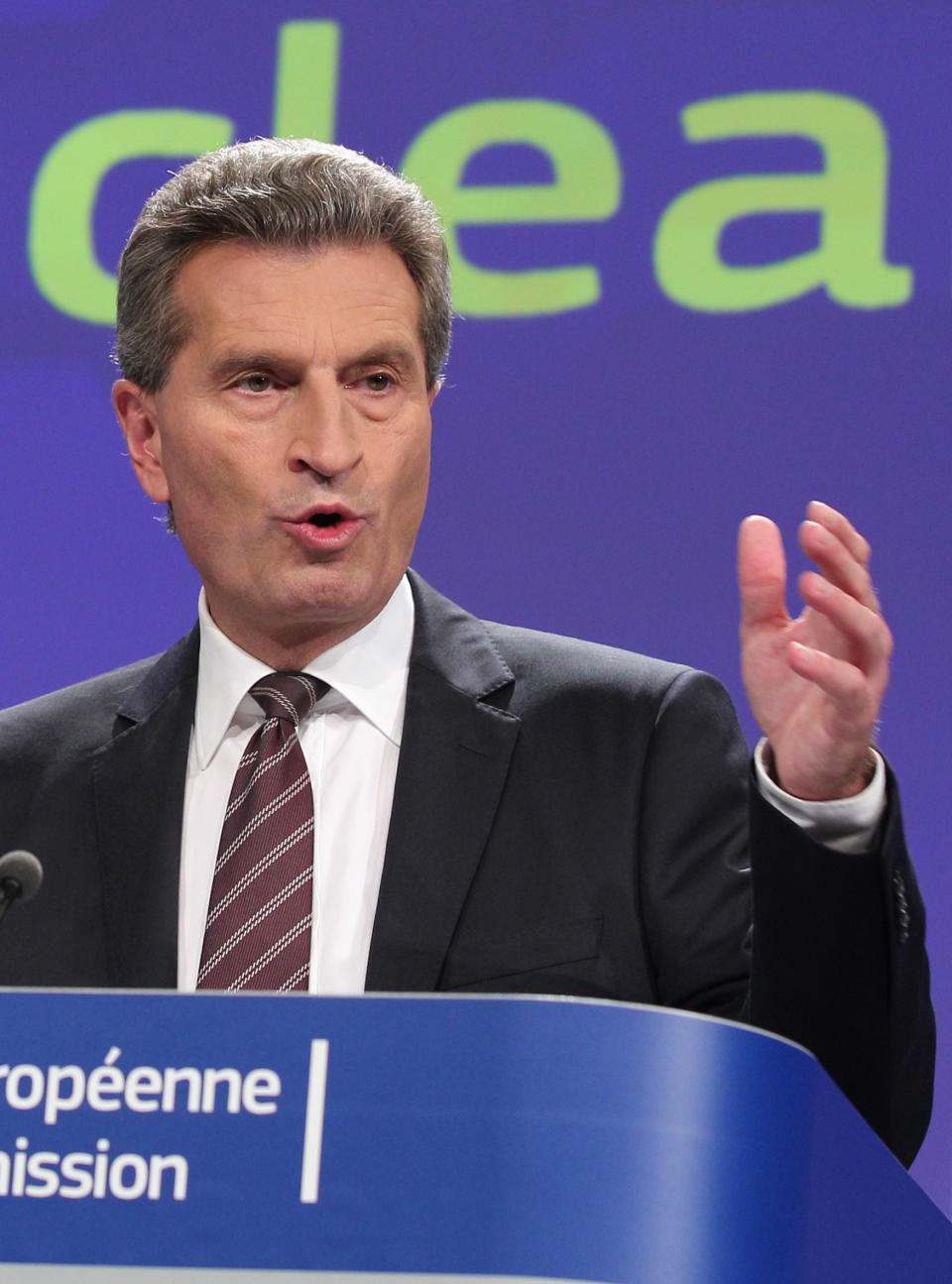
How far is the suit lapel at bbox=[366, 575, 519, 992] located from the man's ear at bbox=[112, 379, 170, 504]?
308 mm

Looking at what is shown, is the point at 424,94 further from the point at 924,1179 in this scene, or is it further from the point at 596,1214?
the point at 596,1214

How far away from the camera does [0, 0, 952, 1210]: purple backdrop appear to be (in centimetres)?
Result: 237

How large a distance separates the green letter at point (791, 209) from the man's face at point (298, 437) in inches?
25.2

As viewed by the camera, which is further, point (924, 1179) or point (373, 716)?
point (924, 1179)

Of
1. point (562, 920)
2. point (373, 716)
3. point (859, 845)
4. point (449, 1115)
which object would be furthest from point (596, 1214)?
point (373, 716)

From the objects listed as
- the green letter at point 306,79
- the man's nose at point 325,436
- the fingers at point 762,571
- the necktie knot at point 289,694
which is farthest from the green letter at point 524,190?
the fingers at point 762,571

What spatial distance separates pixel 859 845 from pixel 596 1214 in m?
0.44

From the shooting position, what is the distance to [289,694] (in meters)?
1.83

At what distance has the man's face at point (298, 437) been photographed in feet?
5.89

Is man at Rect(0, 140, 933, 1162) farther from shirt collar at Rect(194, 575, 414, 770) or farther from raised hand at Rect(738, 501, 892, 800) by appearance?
raised hand at Rect(738, 501, 892, 800)

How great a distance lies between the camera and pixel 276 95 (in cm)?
260

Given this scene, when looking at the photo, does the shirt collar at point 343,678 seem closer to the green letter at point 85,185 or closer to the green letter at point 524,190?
the green letter at point 524,190

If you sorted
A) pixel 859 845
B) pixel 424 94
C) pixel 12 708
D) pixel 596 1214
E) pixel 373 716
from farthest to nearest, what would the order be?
pixel 424 94
pixel 12 708
pixel 373 716
pixel 859 845
pixel 596 1214

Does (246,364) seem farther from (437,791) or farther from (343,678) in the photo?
(437,791)
